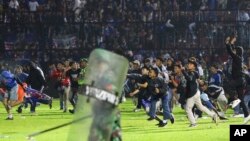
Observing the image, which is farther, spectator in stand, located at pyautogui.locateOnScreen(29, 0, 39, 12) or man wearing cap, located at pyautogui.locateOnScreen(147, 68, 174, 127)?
spectator in stand, located at pyautogui.locateOnScreen(29, 0, 39, 12)

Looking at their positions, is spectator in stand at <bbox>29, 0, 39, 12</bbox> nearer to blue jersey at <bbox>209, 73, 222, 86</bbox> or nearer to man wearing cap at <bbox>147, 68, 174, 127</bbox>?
blue jersey at <bbox>209, 73, 222, 86</bbox>

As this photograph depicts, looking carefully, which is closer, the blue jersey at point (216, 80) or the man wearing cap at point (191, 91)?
the man wearing cap at point (191, 91)

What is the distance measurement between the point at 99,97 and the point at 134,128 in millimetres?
13189

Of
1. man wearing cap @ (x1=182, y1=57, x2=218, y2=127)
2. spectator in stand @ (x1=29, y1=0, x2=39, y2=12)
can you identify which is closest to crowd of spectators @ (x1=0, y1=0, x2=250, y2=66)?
spectator in stand @ (x1=29, y1=0, x2=39, y2=12)

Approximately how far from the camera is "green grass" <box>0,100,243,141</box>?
18641mm

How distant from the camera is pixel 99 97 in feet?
27.0

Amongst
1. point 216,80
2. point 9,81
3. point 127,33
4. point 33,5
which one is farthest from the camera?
point 33,5

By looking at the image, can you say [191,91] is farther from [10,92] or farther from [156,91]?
[10,92]

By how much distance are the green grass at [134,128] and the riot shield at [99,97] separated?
32.0 ft

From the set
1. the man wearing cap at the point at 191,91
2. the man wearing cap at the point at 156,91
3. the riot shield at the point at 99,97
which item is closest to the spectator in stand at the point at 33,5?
the man wearing cap at the point at 156,91

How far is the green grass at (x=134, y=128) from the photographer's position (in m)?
18.6

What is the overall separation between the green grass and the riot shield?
384 inches

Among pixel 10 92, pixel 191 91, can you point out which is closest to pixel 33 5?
pixel 10 92

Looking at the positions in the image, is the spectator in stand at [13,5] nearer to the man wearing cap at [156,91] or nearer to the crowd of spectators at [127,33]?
the crowd of spectators at [127,33]
